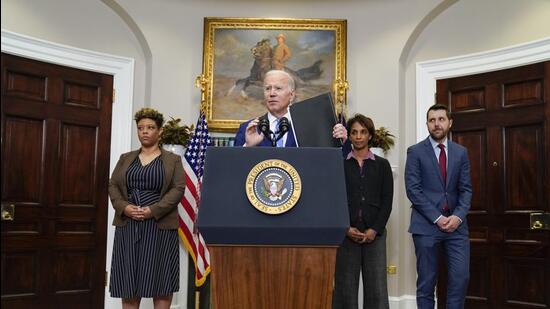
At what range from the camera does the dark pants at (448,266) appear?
3564mm

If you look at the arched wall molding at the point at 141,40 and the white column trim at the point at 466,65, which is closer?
the white column trim at the point at 466,65

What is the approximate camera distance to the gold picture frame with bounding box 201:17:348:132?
221 inches

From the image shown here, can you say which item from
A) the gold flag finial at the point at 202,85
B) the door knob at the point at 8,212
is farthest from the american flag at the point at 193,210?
the door knob at the point at 8,212

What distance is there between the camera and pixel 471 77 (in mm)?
5273

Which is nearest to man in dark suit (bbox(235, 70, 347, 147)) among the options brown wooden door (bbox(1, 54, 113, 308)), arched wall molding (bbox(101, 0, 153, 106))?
brown wooden door (bbox(1, 54, 113, 308))

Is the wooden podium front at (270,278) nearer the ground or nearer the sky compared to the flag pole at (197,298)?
nearer the sky

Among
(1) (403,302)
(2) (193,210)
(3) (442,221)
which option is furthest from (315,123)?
(1) (403,302)

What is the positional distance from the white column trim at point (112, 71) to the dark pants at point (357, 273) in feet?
7.57

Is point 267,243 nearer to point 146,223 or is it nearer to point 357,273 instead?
point 146,223

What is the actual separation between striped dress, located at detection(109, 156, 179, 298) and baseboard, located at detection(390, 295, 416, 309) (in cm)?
238

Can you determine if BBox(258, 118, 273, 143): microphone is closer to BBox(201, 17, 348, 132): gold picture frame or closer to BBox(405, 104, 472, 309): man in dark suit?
BBox(405, 104, 472, 309): man in dark suit

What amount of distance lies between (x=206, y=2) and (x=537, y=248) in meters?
3.74

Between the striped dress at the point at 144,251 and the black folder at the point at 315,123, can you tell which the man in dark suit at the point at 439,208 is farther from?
the striped dress at the point at 144,251

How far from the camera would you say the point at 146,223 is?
3.68 metres
